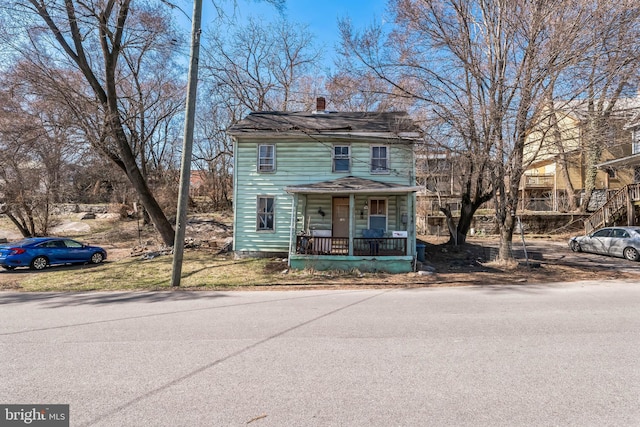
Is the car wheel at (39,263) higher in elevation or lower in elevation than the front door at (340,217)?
lower

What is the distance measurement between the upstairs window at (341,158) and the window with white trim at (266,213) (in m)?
3.30

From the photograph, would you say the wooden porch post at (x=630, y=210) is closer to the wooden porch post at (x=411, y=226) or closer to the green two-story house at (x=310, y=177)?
the green two-story house at (x=310, y=177)

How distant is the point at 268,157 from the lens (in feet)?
50.8

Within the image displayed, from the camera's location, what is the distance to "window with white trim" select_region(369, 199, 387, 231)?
15312mm

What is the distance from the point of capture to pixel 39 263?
1420cm

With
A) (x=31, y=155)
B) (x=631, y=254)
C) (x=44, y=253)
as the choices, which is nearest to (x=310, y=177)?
(x=44, y=253)

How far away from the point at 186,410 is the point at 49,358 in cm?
271

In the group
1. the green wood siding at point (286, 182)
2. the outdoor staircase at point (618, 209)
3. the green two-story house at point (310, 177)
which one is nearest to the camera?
the green two-story house at point (310, 177)

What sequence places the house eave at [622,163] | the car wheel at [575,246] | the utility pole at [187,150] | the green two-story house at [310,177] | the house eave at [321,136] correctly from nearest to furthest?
the utility pole at [187,150], the house eave at [321,136], the green two-story house at [310,177], the car wheel at [575,246], the house eave at [622,163]

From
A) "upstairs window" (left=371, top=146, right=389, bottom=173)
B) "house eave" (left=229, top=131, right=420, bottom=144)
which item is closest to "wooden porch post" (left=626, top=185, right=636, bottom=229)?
"house eave" (left=229, top=131, right=420, bottom=144)

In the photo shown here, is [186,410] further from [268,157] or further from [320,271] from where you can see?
[268,157]

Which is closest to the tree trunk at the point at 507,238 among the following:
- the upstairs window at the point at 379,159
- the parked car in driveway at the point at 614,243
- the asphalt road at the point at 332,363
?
the upstairs window at the point at 379,159

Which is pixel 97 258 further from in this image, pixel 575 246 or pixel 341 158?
pixel 575 246

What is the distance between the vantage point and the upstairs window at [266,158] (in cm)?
1541
